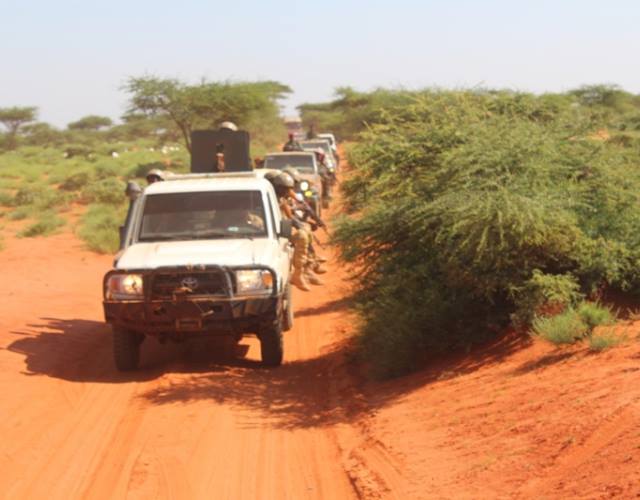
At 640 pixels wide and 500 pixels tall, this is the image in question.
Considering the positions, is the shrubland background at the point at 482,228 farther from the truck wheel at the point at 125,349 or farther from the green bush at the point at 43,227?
the green bush at the point at 43,227

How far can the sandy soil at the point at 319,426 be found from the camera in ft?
20.3

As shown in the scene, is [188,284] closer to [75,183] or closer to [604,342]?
[604,342]

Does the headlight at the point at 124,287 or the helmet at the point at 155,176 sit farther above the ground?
the helmet at the point at 155,176

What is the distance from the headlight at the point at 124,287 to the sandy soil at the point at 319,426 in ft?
2.80

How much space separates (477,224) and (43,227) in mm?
18078

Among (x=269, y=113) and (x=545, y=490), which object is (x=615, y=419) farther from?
(x=269, y=113)

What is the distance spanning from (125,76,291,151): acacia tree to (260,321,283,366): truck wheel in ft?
106

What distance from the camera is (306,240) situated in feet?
49.3

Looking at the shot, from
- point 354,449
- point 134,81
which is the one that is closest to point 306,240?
point 354,449

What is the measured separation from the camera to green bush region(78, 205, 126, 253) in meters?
21.3

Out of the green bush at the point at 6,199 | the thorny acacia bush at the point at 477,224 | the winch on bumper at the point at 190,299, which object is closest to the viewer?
the thorny acacia bush at the point at 477,224

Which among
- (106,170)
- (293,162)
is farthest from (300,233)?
(106,170)

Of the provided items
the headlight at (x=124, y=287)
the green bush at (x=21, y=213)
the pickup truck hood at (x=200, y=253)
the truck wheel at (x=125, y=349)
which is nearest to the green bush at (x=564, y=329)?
the pickup truck hood at (x=200, y=253)

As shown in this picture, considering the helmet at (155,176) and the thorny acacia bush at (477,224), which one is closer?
the thorny acacia bush at (477,224)
